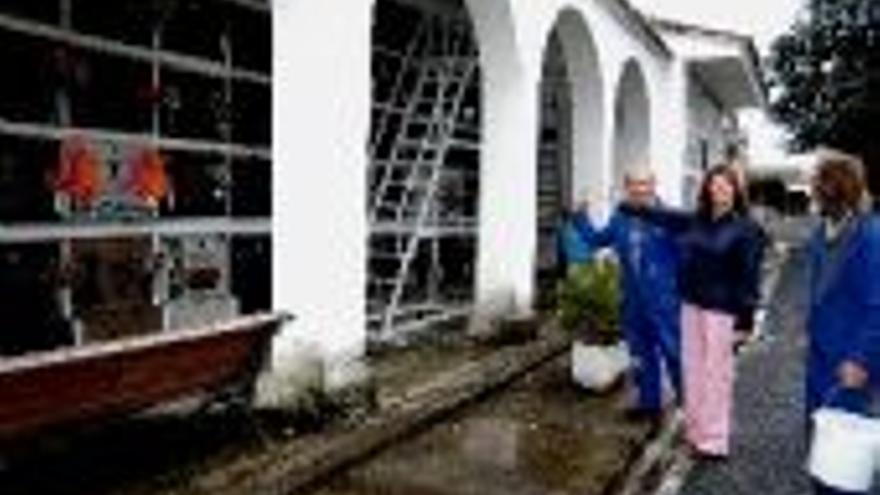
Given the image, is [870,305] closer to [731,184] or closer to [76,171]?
[731,184]

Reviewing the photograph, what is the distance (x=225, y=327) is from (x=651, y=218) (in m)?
3.05

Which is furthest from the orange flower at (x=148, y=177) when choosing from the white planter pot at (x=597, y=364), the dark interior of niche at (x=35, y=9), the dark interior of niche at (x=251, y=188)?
the white planter pot at (x=597, y=364)

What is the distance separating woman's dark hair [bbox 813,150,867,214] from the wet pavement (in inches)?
94.0

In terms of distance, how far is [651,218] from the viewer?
999cm

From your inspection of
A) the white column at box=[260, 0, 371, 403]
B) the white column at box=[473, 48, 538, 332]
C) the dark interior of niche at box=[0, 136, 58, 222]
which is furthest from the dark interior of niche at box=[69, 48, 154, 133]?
the white column at box=[473, 48, 538, 332]

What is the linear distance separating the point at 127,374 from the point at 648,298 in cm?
404

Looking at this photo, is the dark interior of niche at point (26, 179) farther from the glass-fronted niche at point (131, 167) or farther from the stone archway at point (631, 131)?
the stone archway at point (631, 131)

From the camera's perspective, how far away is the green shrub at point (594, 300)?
11750mm

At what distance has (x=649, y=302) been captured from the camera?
10.4 m

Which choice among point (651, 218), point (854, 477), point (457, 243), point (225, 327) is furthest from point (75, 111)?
point (457, 243)

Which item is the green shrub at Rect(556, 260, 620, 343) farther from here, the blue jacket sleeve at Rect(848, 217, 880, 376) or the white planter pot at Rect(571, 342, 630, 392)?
the blue jacket sleeve at Rect(848, 217, 880, 376)

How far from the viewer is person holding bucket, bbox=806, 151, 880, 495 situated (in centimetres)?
632

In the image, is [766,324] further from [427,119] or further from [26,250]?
[26,250]

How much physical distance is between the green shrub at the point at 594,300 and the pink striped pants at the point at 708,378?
2.09 metres
